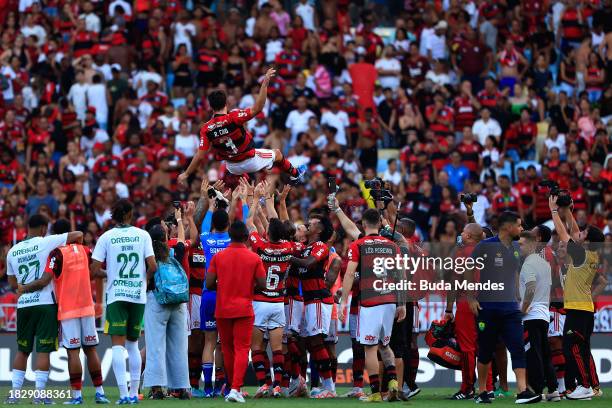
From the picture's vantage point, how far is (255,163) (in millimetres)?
16609

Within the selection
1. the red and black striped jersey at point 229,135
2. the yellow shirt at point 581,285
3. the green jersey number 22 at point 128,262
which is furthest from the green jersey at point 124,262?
the yellow shirt at point 581,285

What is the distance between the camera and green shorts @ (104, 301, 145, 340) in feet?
48.8

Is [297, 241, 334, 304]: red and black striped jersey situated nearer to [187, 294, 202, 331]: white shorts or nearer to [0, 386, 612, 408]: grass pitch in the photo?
[0, 386, 612, 408]: grass pitch

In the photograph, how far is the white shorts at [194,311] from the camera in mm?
17297

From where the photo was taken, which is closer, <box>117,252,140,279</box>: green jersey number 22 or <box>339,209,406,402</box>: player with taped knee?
<box>117,252,140,279</box>: green jersey number 22

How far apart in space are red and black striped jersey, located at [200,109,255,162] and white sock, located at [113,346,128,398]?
2.90 metres

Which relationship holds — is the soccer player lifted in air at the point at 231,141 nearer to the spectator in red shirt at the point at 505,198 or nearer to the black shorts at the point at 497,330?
the black shorts at the point at 497,330

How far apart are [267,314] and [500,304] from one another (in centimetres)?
309

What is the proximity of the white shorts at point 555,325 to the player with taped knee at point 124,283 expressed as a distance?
18.8ft

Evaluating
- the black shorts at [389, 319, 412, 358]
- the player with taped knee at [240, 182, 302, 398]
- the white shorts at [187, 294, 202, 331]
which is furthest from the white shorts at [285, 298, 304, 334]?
the black shorts at [389, 319, 412, 358]

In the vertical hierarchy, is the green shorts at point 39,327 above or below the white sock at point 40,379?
above

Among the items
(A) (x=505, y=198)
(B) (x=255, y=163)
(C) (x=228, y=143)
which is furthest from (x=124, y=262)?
(A) (x=505, y=198)

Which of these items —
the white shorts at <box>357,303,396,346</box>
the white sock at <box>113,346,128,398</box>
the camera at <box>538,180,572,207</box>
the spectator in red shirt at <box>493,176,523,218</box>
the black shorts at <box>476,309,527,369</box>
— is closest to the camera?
the white sock at <box>113,346,128,398</box>

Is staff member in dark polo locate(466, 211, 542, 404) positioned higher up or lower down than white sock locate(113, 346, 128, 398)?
higher up
